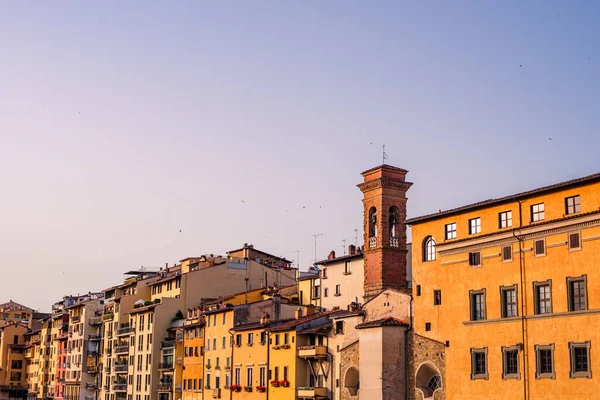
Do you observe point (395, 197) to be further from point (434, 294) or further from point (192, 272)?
point (192, 272)

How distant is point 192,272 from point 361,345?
36623 mm

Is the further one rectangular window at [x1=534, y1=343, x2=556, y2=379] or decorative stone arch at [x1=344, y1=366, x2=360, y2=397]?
decorative stone arch at [x1=344, y1=366, x2=360, y2=397]

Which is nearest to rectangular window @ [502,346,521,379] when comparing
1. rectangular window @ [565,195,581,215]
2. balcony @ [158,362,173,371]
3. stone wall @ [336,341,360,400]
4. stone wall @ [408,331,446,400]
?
stone wall @ [408,331,446,400]

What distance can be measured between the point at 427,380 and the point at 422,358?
1328 millimetres

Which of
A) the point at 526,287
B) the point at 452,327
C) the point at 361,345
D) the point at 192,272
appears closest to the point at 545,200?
the point at 526,287

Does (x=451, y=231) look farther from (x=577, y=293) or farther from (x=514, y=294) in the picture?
(x=577, y=293)

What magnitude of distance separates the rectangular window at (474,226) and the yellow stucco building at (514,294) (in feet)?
0.20

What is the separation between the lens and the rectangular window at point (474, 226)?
155ft

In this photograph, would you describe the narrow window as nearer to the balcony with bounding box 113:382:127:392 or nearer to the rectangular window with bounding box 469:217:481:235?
the rectangular window with bounding box 469:217:481:235

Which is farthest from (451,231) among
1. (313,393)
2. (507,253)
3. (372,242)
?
(313,393)

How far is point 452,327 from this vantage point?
47.9 meters

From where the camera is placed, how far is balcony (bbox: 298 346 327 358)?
59.0 m

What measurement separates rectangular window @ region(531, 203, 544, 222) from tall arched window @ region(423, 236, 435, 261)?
7.86m

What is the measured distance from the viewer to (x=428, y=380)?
50.1 meters
